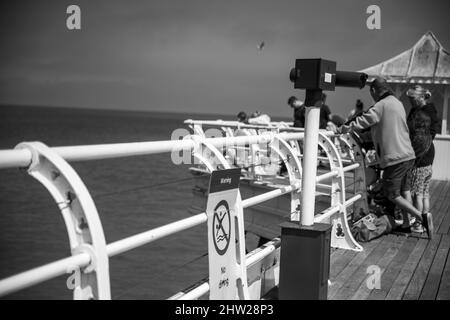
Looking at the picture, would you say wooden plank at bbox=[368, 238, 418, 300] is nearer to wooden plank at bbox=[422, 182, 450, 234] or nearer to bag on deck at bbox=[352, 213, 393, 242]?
bag on deck at bbox=[352, 213, 393, 242]

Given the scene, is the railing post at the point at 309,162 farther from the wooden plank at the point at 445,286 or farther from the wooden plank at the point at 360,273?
the wooden plank at the point at 445,286

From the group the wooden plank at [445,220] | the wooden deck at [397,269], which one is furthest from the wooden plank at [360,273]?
the wooden plank at [445,220]

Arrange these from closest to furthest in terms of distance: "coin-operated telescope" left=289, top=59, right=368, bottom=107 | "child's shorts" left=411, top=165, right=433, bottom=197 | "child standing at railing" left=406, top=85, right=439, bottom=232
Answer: "coin-operated telescope" left=289, top=59, right=368, bottom=107
"child standing at railing" left=406, top=85, right=439, bottom=232
"child's shorts" left=411, top=165, right=433, bottom=197

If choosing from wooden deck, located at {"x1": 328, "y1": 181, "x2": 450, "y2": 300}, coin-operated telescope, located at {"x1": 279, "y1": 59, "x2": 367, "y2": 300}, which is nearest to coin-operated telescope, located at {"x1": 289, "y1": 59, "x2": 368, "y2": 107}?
coin-operated telescope, located at {"x1": 279, "y1": 59, "x2": 367, "y2": 300}

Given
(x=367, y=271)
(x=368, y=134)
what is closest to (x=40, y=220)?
(x=368, y=134)

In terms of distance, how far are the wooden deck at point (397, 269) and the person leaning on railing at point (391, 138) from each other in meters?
0.42

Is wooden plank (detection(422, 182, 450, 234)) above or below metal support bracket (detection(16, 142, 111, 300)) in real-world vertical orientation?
below

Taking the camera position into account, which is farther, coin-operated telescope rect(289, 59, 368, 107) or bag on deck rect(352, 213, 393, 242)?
bag on deck rect(352, 213, 393, 242)

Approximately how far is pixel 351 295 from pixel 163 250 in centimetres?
1750

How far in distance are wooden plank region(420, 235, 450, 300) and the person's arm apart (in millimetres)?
1590

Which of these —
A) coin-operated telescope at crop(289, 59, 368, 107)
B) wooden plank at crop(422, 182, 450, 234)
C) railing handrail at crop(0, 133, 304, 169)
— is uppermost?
coin-operated telescope at crop(289, 59, 368, 107)

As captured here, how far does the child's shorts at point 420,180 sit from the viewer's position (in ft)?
22.5

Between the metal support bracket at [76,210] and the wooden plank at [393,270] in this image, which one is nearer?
the metal support bracket at [76,210]

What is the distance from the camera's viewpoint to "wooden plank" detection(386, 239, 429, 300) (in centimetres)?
442
